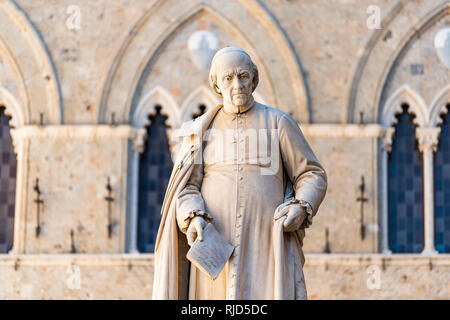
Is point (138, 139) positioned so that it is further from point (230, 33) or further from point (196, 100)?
point (230, 33)

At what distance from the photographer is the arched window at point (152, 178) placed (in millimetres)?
18641

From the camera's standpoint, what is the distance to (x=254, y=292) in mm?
7449

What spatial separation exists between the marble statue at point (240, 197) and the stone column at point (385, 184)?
34.5 feet

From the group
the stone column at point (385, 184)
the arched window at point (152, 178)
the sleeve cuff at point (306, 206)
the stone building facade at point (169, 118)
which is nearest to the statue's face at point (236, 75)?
the sleeve cuff at point (306, 206)

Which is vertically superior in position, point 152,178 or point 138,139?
point 138,139

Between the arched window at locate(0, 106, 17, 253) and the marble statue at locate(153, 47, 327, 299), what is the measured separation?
1114 centimetres

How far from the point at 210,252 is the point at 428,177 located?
1135cm

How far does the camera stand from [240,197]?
7.62 m

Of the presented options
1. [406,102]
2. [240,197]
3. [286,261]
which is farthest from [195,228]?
[406,102]

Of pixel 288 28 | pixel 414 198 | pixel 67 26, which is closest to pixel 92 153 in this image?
pixel 67 26

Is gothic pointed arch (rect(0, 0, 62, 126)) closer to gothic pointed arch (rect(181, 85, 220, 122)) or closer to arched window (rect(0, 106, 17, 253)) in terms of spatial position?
arched window (rect(0, 106, 17, 253))

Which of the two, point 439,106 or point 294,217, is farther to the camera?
point 439,106

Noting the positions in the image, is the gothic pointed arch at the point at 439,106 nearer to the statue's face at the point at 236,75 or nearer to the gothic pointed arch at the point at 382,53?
the gothic pointed arch at the point at 382,53

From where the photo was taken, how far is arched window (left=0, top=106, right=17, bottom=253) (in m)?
18.8
